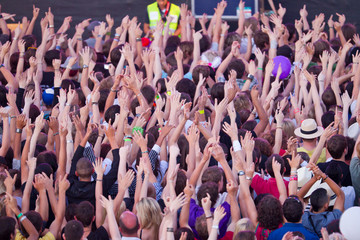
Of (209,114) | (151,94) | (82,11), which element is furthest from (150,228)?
(82,11)

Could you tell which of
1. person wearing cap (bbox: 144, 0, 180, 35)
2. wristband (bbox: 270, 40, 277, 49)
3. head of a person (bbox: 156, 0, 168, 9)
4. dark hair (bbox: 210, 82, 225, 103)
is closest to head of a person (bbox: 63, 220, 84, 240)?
dark hair (bbox: 210, 82, 225, 103)

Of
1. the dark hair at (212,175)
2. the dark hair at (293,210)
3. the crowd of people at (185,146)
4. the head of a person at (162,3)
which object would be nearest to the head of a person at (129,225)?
the crowd of people at (185,146)

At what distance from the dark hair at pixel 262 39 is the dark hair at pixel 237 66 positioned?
1.23 m

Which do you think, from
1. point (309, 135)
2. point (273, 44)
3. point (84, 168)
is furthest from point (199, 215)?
point (273, 44)

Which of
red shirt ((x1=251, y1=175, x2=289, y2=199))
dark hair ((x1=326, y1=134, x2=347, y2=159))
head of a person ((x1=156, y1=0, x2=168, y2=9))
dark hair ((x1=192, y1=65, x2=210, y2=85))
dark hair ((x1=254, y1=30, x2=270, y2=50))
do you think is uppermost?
head of a person ((x1=156, y1=0, x2=168, y2=9))

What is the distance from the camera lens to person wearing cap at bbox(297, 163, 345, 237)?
5277 millimetres

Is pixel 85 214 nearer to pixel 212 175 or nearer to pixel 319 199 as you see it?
pixel 212 175

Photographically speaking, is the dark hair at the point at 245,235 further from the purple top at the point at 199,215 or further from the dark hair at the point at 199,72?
the dark hair at the point at 199,72

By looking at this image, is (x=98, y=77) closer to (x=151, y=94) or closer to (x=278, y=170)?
(x=151, y=94)

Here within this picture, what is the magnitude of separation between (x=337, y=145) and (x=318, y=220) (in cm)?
106

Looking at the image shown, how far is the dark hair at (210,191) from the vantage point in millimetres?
5316

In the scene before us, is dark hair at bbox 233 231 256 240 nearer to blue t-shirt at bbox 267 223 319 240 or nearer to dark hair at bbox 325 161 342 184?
blue t-shirt at bbox 267 223 319 240

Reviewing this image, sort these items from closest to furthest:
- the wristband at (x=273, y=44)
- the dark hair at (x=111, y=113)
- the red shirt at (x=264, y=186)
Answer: the red shirt at (x=264, y=186)
the dark hair at (x=111, y=113)
the wristband at (x=273, y=44)

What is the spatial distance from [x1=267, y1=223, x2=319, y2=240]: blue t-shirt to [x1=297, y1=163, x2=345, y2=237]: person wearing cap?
32 cm
